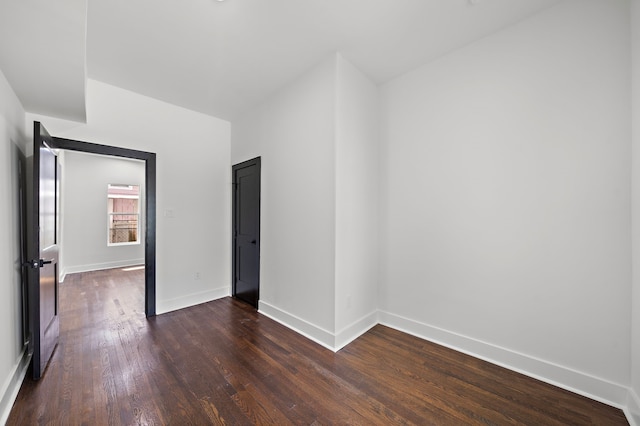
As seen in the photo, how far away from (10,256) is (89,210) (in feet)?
17.5

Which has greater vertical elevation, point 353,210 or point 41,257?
point 353,210

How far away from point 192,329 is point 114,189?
5.85m

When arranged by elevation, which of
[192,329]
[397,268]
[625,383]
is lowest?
[192,329]

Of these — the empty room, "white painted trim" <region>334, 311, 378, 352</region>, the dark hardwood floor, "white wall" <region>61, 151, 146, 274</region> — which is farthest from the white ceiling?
"white wall" <region>61, 151, 146, 274</region>

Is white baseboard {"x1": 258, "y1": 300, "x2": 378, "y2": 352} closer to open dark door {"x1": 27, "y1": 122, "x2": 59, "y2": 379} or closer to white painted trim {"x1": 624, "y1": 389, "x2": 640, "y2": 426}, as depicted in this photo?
white painted trim {"x1": 624, "y1": 389, "x2": 640, "y2": 426}

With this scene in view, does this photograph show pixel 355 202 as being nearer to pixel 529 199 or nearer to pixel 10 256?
pixel 529 199

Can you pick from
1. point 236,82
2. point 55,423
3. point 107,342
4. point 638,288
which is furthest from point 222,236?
point 638,288

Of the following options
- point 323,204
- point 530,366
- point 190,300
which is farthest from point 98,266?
point 530,366

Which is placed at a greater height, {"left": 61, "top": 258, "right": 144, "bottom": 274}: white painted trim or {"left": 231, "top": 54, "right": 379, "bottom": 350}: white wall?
{"left": 231, "top": 54, "right": 379, "bottom": 350}: white wall

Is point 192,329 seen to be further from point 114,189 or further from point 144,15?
point 114,189

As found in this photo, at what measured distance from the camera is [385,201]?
3.12 metres

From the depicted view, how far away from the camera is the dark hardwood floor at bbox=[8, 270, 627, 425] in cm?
169

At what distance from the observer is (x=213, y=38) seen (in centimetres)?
235

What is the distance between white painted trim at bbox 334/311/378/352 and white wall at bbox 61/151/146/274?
18.5 feet
